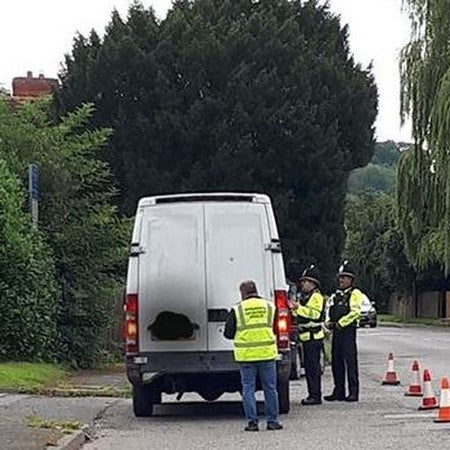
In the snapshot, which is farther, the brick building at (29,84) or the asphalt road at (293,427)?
the brick building at (29,84)

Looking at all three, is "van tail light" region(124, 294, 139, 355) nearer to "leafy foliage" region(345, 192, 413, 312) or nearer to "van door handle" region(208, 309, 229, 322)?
"van door handle" region(208, 309, 229, 322)

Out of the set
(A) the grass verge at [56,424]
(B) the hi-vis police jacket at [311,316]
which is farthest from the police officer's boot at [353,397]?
(A) the grass verge at [56,424]

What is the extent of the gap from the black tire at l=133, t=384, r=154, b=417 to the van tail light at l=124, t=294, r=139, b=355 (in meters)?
0.76

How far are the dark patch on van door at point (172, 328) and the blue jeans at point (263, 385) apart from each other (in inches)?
43.0

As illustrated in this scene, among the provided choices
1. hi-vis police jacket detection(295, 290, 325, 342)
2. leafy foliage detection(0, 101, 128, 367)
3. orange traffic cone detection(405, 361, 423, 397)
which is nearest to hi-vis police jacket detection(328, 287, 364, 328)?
hi-vis police jacket detection(295, 290, 325, 342)

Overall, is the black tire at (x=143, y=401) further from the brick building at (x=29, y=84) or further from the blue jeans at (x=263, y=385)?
the brick building at (x=29, y=84)

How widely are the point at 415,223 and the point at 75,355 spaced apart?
1374 centimetres

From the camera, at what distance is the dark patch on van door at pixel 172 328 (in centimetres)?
1581

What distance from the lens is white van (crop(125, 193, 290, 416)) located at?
51.8ft

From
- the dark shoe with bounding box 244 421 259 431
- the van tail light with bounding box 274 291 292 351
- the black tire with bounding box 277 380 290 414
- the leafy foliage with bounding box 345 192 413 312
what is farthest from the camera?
the leafy foliage with bounding box 345 192 413 312

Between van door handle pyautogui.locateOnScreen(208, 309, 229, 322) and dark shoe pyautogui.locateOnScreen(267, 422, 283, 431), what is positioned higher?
van door handle pyautogui.locateOnScreen(208, 309, 229, 322)

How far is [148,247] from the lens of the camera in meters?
15.9

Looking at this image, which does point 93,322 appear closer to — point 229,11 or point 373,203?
point 229,11

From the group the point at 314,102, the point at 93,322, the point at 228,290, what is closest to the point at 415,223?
the point at 314,102
